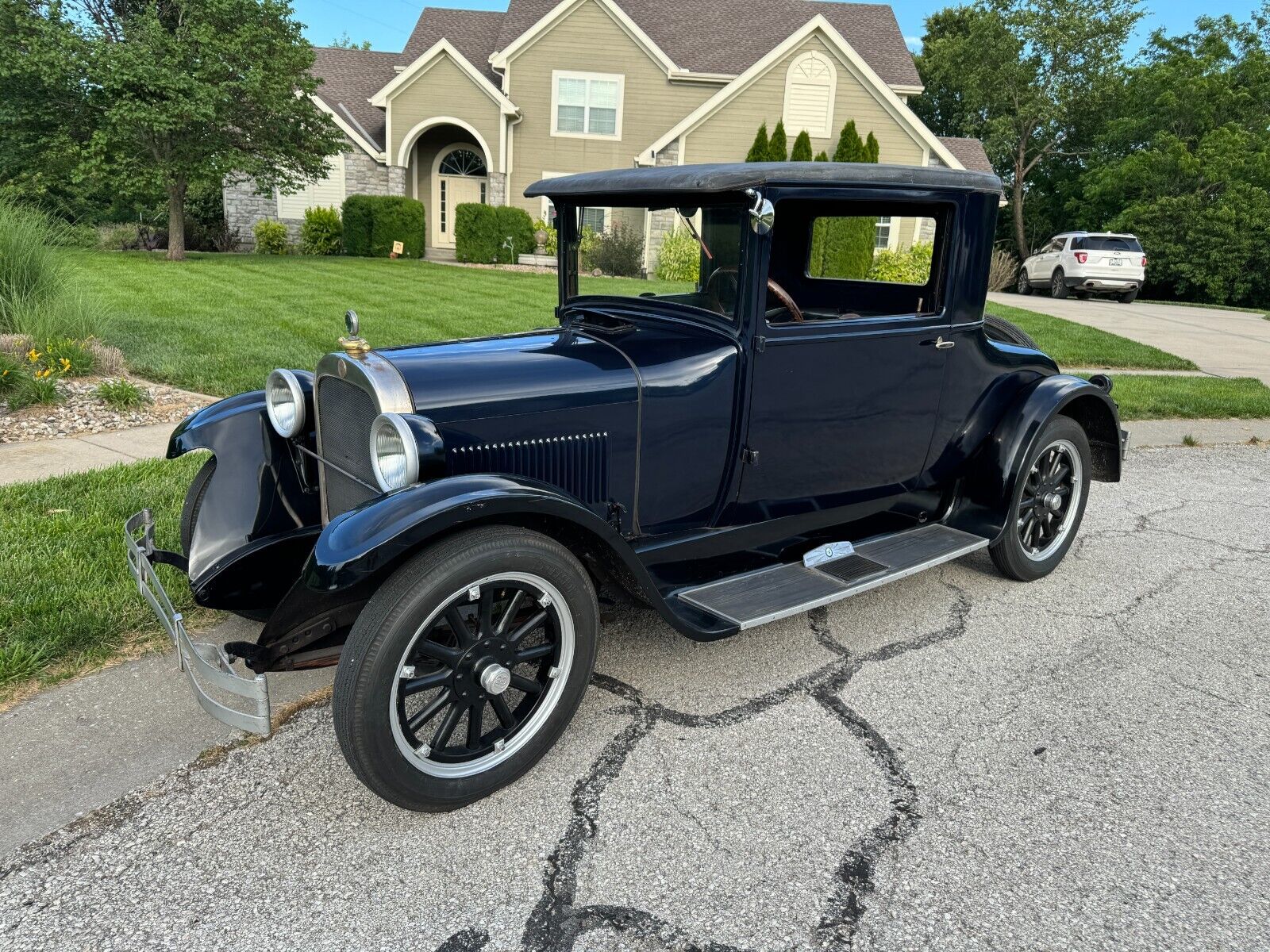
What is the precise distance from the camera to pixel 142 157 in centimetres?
1741

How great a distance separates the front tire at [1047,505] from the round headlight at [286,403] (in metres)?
2.96

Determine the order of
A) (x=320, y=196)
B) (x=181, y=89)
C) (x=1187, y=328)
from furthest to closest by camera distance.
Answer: (x=320, y=196)
(x=181, y=89)
(x=1187, y=328)

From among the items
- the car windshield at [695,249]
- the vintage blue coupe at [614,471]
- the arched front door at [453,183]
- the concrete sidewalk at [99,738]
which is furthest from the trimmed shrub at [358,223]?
the concrete sidewalk at [99,738]

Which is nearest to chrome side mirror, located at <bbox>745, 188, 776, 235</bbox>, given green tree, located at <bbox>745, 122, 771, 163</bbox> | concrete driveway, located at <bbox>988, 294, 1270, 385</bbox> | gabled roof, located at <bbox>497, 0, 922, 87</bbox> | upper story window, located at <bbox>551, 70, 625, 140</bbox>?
concrete driveway, located at <bbox>988, 294, 1270, 385</bbox>

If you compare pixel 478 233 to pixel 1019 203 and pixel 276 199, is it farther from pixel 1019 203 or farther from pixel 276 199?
pixel 1019 203

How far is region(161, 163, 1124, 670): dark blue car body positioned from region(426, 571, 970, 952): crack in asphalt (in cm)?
37

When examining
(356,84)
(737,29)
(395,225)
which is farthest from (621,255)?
(356,84)

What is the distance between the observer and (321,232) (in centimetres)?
2275

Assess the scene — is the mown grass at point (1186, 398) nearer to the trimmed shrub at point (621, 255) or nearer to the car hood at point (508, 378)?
the trimmed shrub at point (621, 255)

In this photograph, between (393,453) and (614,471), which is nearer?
(393,453)

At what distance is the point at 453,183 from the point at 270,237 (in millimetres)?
5366

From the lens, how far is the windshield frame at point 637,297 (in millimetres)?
3070

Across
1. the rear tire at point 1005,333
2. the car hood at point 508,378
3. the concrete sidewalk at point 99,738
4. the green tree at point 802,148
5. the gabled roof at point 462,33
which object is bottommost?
the concrete sidewalk at point 99,738

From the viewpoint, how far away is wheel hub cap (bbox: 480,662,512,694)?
2488 mm
